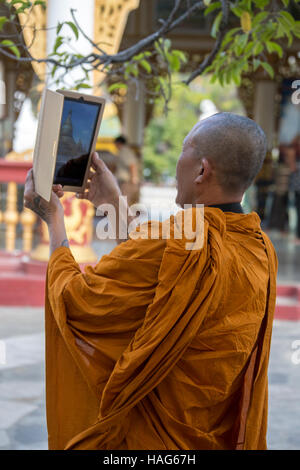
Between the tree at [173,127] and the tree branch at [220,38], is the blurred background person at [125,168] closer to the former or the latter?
the tree branch at [220,38]

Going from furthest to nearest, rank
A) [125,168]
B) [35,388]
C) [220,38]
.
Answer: [125,168]
[35,388]
[220,38]

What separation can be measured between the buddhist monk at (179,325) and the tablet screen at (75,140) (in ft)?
0.41

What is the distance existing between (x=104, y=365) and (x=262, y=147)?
631mm

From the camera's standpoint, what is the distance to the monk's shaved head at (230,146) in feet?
4.79

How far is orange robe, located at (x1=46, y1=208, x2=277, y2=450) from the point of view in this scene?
136 centimetres

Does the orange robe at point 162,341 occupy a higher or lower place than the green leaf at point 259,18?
lower

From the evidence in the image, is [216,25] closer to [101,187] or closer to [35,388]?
[101,187]

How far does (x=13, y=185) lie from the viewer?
5965 mm

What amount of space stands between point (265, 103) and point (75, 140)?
11365mm

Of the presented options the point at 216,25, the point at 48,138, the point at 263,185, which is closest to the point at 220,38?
the point at 216,25

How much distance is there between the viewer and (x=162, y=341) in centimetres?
136

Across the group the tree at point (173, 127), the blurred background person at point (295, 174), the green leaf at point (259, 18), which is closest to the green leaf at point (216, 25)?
the green leaf at point (259, 18)
